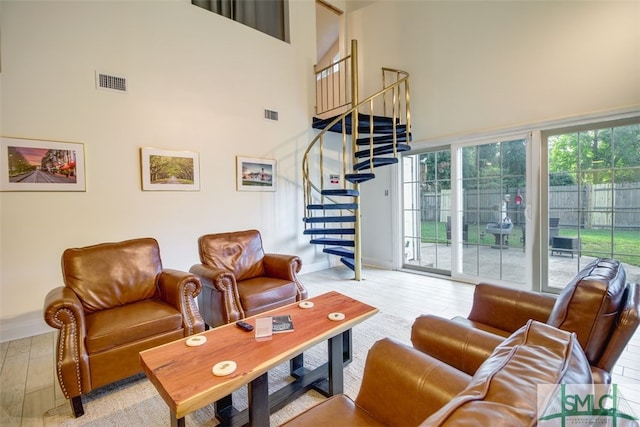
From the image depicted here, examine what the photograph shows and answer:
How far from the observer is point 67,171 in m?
3.03

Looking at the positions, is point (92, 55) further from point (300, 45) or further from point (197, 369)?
point (197, 369)

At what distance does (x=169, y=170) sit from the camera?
3.64 m

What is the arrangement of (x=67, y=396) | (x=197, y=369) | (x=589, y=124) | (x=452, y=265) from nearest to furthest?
(x=197, y=369)
(x=67, y=396)
(x=589, y=124)
(x=452, y=265)

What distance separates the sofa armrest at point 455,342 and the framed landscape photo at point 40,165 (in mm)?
3473

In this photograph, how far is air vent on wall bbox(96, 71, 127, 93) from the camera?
3.18 meters

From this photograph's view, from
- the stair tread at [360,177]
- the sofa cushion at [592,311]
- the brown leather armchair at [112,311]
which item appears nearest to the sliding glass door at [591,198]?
the stair tread at [360,177]

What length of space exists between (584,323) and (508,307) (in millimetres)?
729

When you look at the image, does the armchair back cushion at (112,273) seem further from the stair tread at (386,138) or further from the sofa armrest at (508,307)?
the stair tread at (386,138)

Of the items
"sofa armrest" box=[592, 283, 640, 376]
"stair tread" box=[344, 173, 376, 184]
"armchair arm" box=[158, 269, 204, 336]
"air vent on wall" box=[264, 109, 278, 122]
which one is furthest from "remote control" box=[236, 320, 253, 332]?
"air vent on wall" box=[264, 109, 278, 122]

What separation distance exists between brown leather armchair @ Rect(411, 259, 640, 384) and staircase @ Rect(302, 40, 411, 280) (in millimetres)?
2805

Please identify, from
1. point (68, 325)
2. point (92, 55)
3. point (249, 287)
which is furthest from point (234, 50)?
point (68, 325)

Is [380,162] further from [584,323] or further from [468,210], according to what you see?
[584,323]

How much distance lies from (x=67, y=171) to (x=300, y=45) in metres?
3.70

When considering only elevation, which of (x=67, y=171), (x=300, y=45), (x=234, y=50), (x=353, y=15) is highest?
(x=353, y=15)
